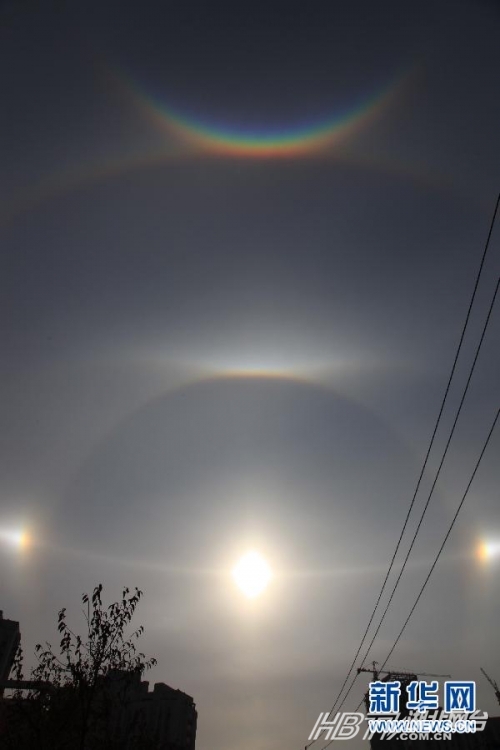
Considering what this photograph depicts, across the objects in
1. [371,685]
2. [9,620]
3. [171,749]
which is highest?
[9,620]

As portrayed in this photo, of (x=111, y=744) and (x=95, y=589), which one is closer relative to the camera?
(x=95, y=589)

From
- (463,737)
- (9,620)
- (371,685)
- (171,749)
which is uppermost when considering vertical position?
(9,620)

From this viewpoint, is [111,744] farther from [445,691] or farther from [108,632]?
[445,691]

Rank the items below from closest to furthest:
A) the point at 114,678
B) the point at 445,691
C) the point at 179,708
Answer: the point at 114,678, the point at 445,691, the point at 179,708

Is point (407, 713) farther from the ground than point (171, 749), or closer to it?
farther from the ground

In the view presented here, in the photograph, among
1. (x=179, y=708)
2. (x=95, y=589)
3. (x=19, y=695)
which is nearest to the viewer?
(x=19, y=695)

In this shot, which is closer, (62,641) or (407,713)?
(62,641)

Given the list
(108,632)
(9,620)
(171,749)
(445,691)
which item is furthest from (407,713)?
(9,620)

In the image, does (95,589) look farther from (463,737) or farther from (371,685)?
(463,737)

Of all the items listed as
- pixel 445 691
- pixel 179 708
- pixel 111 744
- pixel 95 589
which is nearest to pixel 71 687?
→ pixel 95 589
